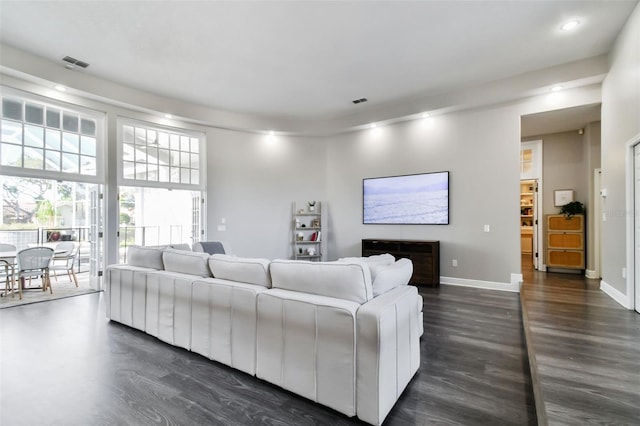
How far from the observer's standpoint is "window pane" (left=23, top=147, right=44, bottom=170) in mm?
4348

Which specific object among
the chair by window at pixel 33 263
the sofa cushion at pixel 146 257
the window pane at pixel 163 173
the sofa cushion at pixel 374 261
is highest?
the window pane at pixel 163 173

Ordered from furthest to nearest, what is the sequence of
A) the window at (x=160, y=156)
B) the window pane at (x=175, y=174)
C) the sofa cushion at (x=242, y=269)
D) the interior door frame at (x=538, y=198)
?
the interior door frame at (x=538, y=198)
the window pane at (x=175, y=174)
the window at (x=160, y=156)
the sofa cushion at (x=242, y=269)

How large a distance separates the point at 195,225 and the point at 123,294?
9.89 feet

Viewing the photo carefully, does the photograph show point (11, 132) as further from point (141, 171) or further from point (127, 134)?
point (141, 171)

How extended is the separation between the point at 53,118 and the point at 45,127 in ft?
0.65

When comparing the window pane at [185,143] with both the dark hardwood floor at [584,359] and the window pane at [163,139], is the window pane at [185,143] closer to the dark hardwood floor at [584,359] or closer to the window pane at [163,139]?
the window pane at [163,139]

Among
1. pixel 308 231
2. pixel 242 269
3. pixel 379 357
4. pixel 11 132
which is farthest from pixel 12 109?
pixel 379 357

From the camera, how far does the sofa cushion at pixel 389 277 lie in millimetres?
2027

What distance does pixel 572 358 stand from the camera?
2250 millimetres

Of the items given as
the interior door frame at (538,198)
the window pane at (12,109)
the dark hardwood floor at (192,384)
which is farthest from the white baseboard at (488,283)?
the window pane at (12,109)

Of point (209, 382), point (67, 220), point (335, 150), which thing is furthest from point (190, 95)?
point (67, 220)

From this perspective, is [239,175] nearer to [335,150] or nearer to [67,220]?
[335,150]

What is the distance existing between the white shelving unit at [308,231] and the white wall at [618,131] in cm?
481

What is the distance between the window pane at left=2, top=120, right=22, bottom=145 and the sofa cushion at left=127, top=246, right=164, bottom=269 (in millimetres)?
2700
